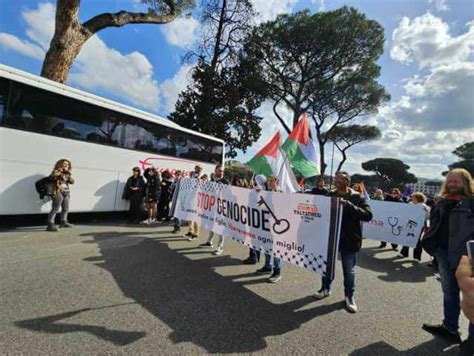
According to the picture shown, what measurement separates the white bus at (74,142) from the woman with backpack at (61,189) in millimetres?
444

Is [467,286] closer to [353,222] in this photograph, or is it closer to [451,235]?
[451,235]

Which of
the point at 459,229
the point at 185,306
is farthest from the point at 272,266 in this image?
the point at 459,229

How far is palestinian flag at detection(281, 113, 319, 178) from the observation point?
689 centimetres

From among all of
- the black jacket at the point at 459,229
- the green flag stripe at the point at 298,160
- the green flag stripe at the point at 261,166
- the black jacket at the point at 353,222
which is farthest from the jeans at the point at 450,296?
the green flag stripe at the point at 261,166

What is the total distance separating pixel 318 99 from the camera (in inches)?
1012

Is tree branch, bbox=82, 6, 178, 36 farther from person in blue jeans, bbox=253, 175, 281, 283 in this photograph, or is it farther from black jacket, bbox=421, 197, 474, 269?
black jacket, bbox=421, 197, 474, 269

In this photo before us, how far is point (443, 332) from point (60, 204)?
7.92 meters

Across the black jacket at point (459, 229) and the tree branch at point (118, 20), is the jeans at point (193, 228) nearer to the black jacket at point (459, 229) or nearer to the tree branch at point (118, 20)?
the black jacket at point (459, 229)

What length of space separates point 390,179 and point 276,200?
64.5 metres

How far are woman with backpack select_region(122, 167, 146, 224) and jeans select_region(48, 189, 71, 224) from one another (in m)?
1.88

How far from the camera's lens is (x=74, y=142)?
7.80 metres

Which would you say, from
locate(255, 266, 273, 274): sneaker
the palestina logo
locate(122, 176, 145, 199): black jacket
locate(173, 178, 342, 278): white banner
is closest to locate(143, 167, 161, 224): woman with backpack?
locate(122, 176, 145, 199): black jacket

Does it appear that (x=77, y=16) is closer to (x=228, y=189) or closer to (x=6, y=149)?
(x=6, y=149)

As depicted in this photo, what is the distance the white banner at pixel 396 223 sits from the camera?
7.92 m
